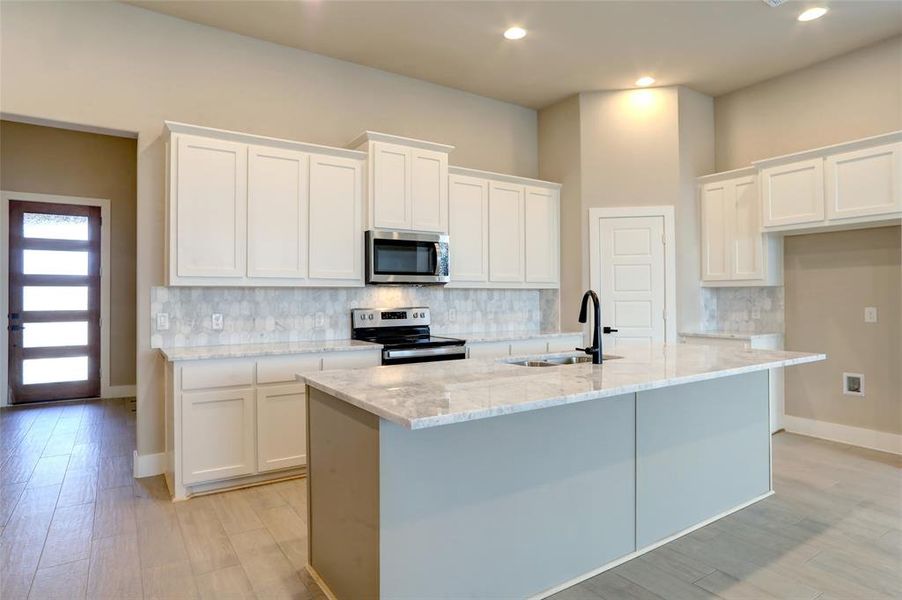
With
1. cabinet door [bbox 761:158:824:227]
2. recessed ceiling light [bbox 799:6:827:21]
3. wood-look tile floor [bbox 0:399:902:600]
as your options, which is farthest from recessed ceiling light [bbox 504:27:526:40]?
wood-look tile floor [bbox 0:399:902:600]

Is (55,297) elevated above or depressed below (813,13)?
below

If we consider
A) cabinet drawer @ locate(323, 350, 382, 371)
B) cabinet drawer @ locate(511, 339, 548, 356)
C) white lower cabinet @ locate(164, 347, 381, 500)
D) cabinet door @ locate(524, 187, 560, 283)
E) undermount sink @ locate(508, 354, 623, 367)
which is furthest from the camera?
cabinet door @ locate(524, 187, 560, 283)

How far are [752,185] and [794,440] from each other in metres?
2.21

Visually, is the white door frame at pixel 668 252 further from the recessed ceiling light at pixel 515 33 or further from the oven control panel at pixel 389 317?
the recessed ceiling light at pixel 515 33

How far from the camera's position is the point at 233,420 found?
3248 millimetres

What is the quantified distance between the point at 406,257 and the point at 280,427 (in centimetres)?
159

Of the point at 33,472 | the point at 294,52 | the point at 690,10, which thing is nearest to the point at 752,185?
the point at 690,10

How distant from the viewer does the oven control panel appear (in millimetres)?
4262

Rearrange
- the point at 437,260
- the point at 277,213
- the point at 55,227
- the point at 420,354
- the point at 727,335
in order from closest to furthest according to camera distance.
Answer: the point at 277,213 < the point at 420,354 < the point at 437,260 < the point at 727,335 < the point at 55,227

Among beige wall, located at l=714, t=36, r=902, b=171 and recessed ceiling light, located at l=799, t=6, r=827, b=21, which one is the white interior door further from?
recessed ceiling light, located at l=799, t=6, r=827, b=21

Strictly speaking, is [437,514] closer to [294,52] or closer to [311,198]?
[311,198]

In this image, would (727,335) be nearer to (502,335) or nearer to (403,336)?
(502,335)

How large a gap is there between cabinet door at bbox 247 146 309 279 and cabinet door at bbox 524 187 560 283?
7.24 ft

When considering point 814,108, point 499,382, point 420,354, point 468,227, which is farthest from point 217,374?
point 814,108
